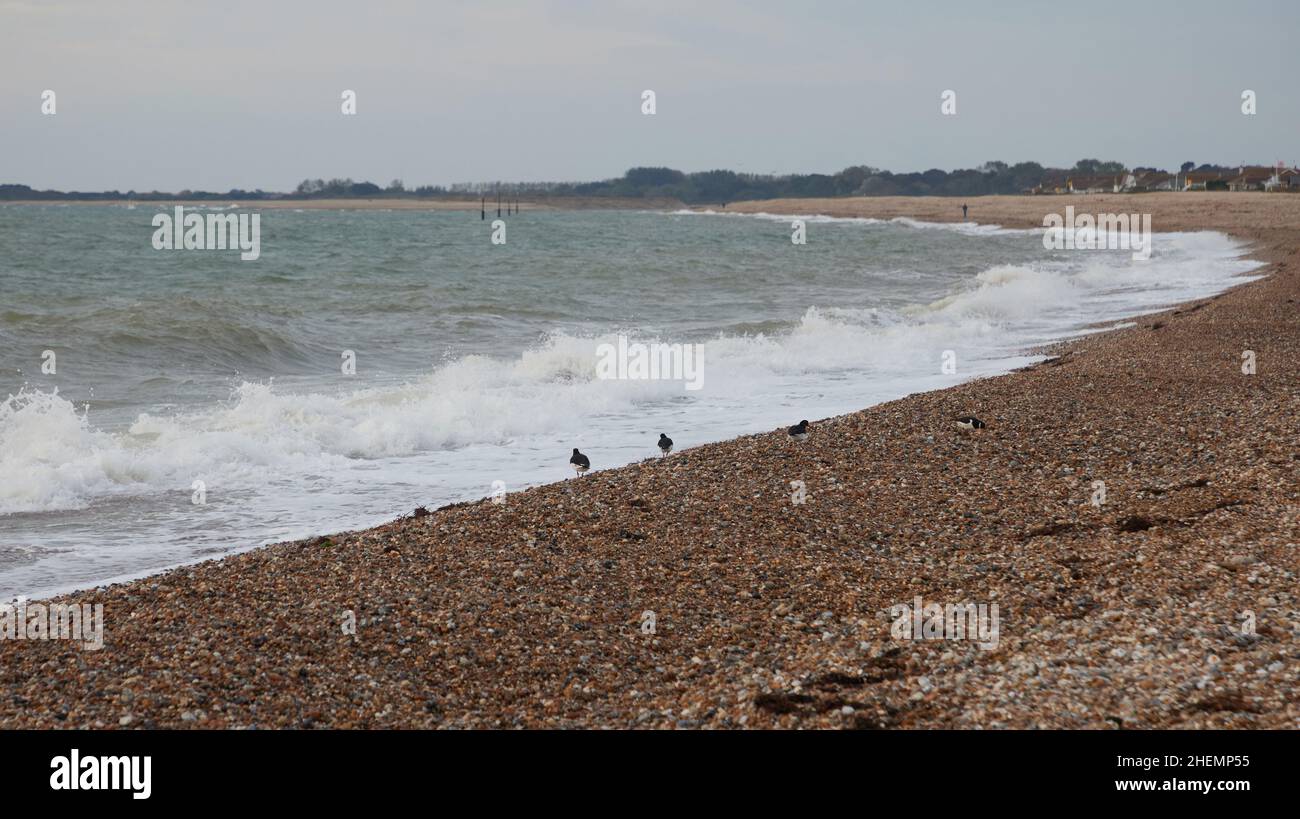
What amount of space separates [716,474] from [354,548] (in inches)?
115

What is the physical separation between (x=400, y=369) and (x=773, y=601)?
12200 millimetres

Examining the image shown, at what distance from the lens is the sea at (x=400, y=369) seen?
29.9ft

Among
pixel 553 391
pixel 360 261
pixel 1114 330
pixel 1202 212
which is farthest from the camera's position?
pixel 1202 212

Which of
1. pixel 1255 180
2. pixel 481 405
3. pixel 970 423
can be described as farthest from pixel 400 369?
pixel 1255 180

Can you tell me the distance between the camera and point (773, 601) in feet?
19.3

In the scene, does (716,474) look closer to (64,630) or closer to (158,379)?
(64,630)

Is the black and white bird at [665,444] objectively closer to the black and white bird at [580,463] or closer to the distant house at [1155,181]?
the black and white bird at [580,463]

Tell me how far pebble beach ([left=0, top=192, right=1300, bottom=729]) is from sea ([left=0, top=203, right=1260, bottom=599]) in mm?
1645

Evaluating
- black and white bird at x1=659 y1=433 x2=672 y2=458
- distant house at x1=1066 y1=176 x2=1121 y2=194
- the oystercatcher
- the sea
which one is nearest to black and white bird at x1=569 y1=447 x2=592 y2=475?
the sea

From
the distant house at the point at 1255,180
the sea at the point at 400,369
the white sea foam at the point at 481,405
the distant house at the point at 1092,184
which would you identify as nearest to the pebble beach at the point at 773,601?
the sea at the point at 400,369

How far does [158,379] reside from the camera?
51.9ft

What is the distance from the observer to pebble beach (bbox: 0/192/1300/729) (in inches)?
179

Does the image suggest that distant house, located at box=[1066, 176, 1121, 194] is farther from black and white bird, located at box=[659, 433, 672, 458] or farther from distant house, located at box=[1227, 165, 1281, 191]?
black and white bird, located at box=[659, 433, 672, 458]
